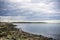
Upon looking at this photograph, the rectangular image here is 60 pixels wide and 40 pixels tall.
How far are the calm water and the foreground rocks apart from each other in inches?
2.0

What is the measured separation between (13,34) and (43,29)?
0.40 metres

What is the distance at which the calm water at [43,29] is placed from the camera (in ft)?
5.36

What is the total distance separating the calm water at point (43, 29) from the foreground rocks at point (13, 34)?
0.05m

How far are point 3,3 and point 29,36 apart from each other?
21.7 inches

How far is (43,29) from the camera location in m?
1.66

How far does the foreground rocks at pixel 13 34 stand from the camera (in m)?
1.60

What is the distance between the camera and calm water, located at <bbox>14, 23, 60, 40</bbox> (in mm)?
1633

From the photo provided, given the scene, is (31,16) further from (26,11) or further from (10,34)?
(10,34)

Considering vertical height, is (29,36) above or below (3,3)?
below

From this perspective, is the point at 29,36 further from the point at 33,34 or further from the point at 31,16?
the point at 31,16

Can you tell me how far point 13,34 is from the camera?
1.61 m

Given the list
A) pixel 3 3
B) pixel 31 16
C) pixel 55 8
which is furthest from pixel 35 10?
pixel 3 3

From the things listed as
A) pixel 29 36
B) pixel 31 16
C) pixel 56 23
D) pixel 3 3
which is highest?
pixel 3 3

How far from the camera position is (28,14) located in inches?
65.5
